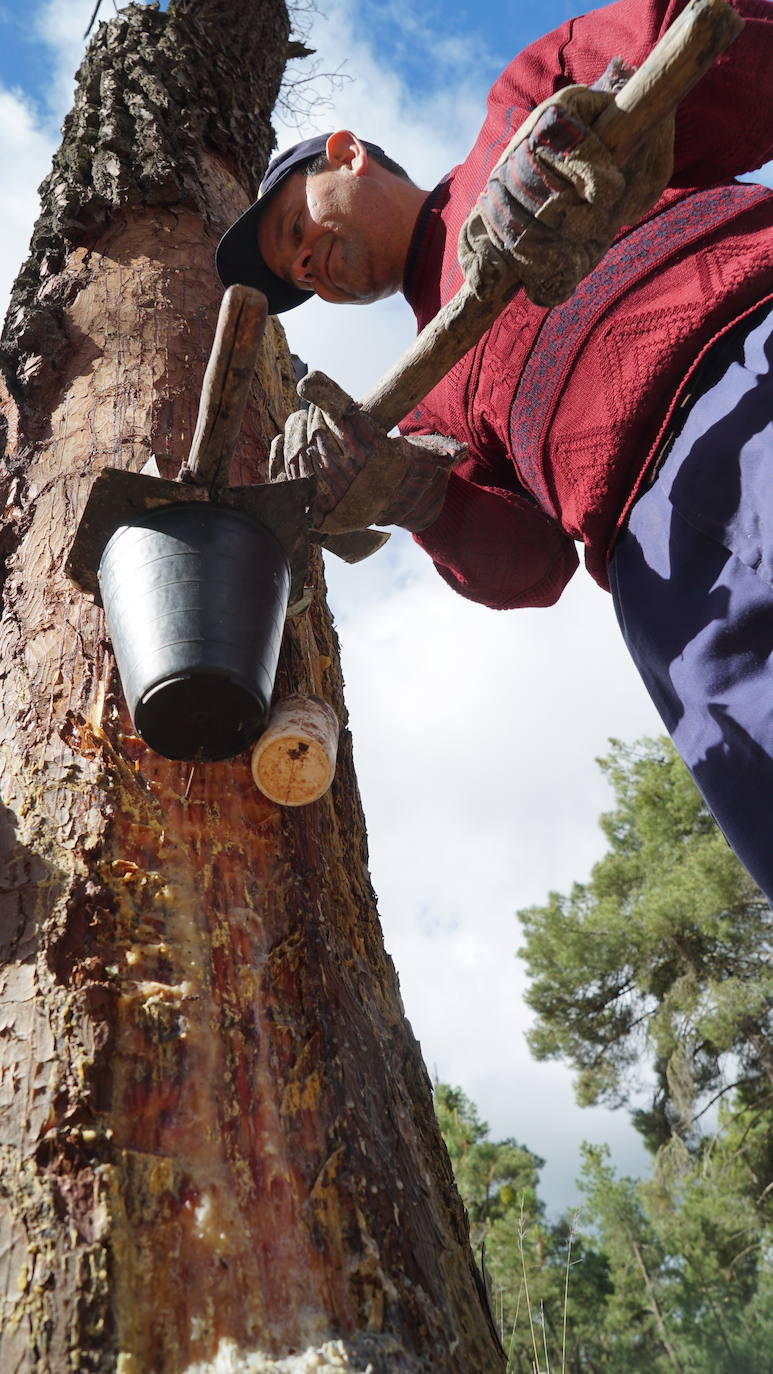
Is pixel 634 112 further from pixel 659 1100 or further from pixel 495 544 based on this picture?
pixel 659 1100

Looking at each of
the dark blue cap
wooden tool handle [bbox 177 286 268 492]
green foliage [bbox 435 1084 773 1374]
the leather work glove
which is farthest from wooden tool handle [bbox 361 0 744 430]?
green foliage [bbox 435 1084 773 1374]

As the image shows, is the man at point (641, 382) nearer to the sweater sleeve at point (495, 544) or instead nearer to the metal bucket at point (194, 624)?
the sweater sleeve at point (495, 544)

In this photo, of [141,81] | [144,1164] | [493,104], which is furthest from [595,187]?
[141,81]

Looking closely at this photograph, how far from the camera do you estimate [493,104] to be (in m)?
1.80

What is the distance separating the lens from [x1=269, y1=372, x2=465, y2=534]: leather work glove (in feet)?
5.44

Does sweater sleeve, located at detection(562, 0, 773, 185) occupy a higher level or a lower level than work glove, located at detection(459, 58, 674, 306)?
higher

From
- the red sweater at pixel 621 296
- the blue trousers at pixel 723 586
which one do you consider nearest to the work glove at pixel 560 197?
the red sweater at pixel 621 296

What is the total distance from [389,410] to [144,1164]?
110 cm

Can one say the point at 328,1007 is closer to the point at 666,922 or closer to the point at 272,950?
the point at 272,950

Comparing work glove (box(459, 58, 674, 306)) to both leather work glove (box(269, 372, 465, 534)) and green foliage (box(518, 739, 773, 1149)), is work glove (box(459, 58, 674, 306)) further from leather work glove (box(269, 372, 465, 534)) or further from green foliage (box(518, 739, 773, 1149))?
green foliage (box(518, 739, 773, 1149))

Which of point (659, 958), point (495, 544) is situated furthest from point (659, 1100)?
point (495, 544)

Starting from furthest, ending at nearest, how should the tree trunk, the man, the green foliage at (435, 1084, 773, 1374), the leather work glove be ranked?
the green foliage at (435, 1084, 773, 1374) → the leather work glove → the man → the tree trunk

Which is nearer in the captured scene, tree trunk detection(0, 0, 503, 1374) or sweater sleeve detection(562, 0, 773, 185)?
tree trunk detection(0, 0, 503, 1374)

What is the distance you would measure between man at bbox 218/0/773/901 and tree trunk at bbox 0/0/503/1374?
49 centimetres
